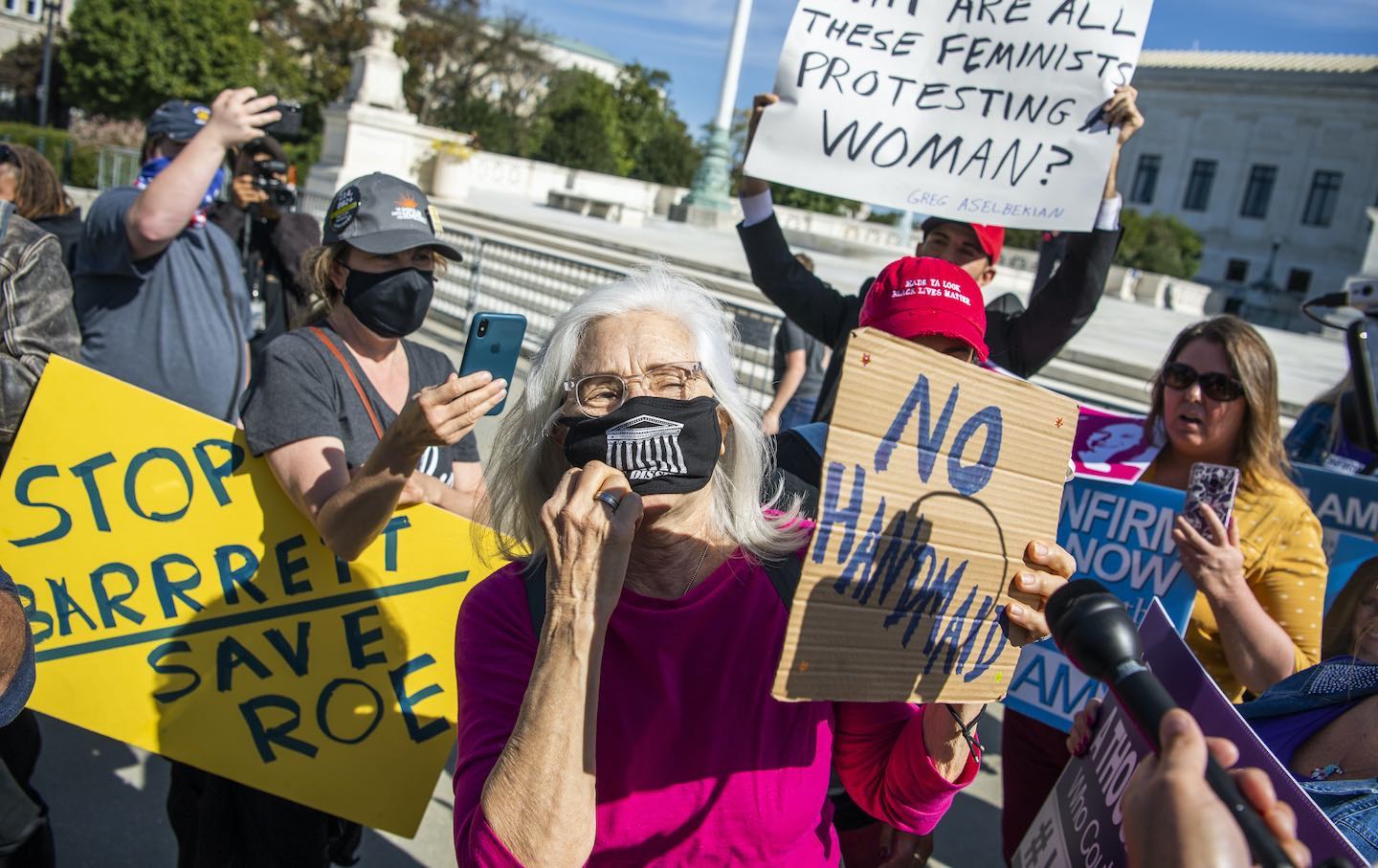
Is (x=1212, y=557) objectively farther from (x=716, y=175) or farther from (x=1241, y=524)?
(x=716, y=175)

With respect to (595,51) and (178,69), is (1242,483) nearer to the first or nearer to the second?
(178,69)

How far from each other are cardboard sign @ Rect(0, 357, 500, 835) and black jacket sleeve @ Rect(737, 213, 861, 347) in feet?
4.82

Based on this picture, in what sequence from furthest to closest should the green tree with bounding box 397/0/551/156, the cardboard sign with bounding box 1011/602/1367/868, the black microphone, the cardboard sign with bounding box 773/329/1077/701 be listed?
1. the green tree with bounding box 397/0/551/156
2. the cardboard sign with bounding box 773/329/1077/701
3. the cardboard sign with bounding box 1011/602/1367/868
4. the black microphone

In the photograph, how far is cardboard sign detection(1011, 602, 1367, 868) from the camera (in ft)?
4.30

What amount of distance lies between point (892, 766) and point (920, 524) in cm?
52

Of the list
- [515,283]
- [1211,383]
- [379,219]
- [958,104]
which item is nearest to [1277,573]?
[1211,383]

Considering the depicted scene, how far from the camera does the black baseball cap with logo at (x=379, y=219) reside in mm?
2590

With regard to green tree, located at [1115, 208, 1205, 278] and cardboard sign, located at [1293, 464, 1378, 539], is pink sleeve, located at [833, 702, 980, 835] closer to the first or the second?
cardboard sign, located at [1293, 464, 1378, 539]

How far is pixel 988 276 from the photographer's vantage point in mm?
3281

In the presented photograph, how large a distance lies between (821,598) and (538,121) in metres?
44.6

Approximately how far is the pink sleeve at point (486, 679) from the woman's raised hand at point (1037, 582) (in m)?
0.79

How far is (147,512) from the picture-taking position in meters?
2.57

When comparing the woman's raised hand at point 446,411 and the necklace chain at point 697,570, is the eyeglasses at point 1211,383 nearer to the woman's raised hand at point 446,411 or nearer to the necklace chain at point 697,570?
the necklace chain at point 697,570

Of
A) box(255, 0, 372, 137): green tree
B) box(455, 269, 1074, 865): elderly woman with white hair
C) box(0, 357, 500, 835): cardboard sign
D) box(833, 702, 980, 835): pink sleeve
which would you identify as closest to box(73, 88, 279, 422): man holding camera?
box(0, 357, 500, 835): cardboard sign
